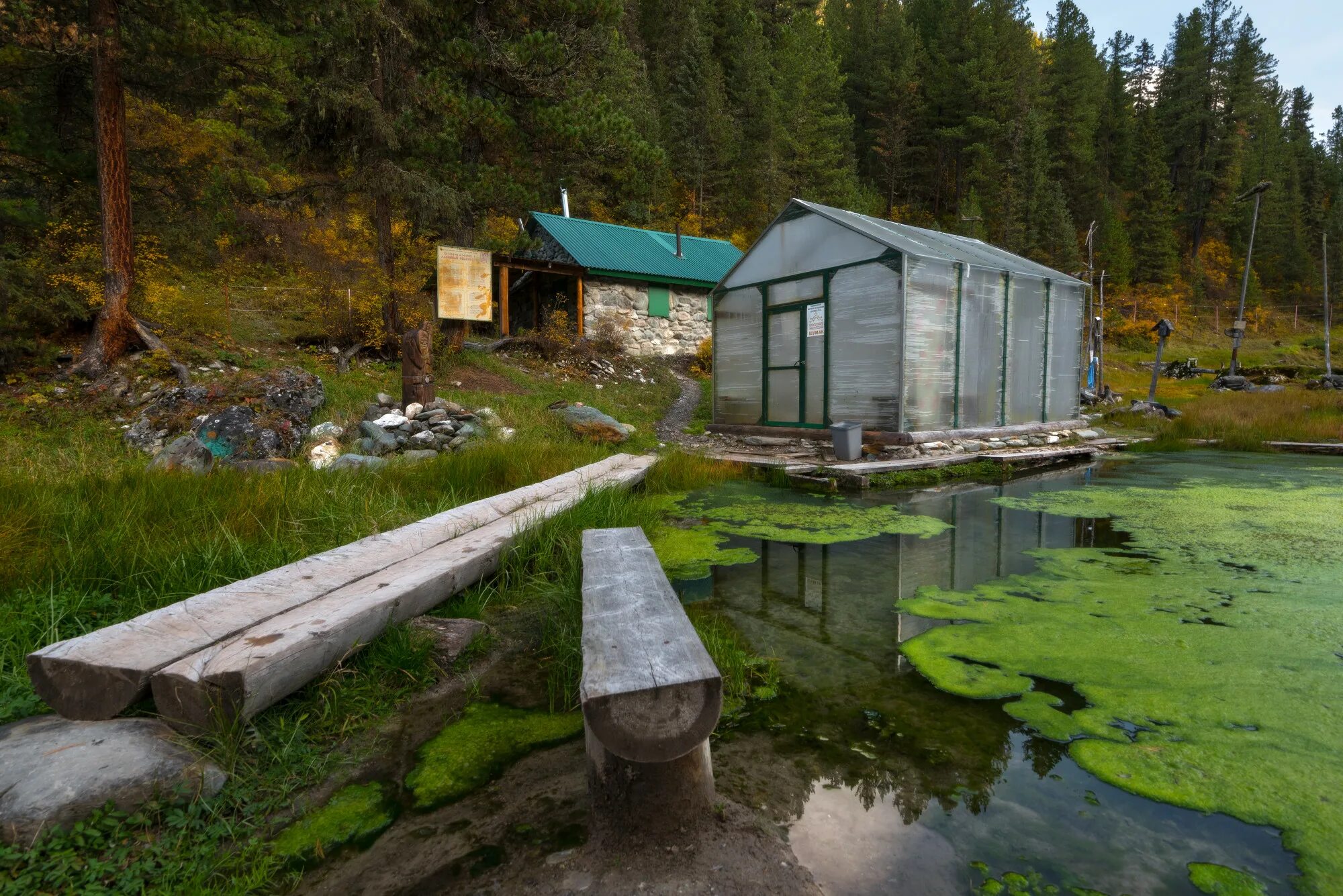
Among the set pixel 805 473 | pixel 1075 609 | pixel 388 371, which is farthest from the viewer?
pixel 388 371

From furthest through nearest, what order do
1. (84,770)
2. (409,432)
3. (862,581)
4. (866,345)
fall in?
(866,345) < (409,432) < (862,581) < (84,770)

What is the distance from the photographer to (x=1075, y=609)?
2857 mm

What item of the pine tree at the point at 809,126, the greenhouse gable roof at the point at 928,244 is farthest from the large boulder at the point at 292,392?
the pine tree at the point at 809,126

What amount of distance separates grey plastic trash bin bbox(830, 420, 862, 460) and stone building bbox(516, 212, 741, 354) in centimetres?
976

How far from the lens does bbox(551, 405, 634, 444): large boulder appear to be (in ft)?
26.1

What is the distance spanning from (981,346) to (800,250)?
2.84 metres

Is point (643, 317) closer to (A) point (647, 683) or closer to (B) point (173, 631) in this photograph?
(B) point (173, 631)

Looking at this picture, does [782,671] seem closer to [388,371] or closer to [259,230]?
[388,371]

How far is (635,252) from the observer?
18078mm

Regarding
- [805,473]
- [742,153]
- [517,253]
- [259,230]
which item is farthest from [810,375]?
[742,153]

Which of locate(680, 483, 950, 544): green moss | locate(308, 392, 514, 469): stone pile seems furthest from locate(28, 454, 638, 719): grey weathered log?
locate(308, 392, 514, 469): stone pile

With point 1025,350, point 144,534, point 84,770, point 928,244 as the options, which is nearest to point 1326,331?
point 1025,350

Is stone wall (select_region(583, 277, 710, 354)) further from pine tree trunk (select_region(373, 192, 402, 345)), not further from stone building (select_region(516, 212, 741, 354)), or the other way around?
pine tree trunk (select_region(373, 192, 402, 345))

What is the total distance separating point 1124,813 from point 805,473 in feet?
16.8
